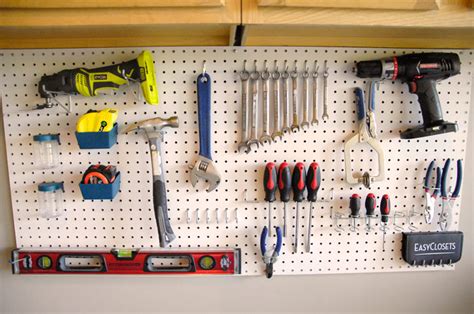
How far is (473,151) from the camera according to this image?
0.95 metres

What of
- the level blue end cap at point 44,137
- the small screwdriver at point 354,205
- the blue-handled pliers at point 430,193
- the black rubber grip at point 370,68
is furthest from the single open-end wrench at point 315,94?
the level blue end cap at point 44,137

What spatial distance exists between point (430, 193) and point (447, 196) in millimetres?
53

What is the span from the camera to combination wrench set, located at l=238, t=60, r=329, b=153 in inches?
34.1

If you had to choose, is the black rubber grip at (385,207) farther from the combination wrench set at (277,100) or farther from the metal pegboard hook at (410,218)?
the combination wrench set at (277,100)

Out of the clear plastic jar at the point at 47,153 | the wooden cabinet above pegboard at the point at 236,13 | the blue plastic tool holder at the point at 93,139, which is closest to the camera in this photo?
the wooden cabinet above pegboard at the point at 236,13

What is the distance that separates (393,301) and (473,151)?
49cm

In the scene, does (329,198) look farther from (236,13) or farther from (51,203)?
(51,203)

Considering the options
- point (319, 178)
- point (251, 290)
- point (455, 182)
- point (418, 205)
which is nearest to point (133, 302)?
point (251, 290)

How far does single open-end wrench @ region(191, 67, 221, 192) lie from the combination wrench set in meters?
0.09

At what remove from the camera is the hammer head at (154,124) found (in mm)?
837

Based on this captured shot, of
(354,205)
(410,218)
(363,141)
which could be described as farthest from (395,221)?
(363,141)

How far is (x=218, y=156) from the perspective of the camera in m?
0.89

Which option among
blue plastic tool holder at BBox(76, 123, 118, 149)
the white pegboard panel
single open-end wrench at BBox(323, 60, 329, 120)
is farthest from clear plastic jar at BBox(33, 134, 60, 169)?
single open-end wrench at BBox(323, 60, 329, 120)

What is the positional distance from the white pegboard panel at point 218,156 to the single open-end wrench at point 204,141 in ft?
0.07
